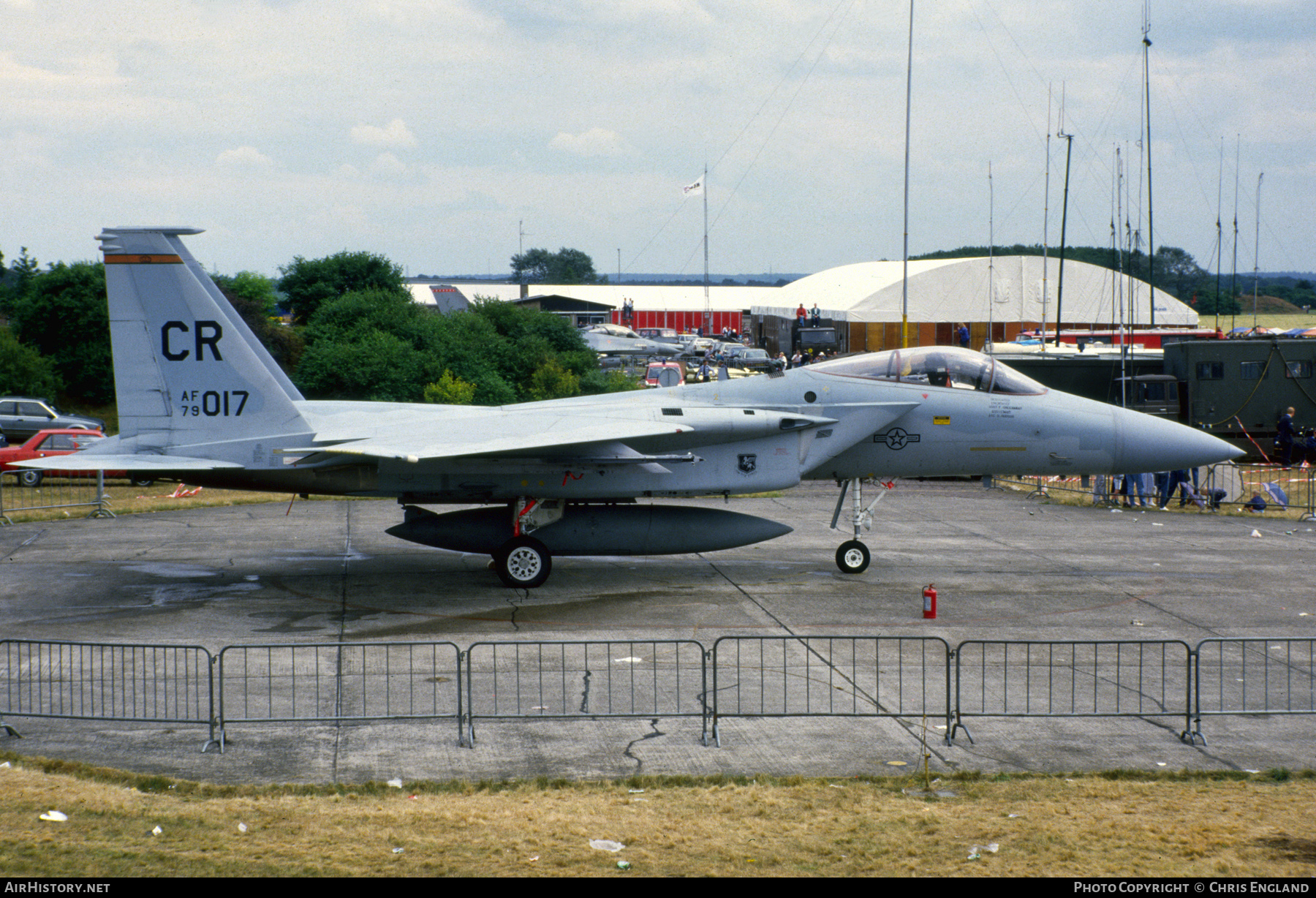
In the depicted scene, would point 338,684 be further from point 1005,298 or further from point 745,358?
point 1005,298

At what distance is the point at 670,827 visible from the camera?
Answer: 23.0ft

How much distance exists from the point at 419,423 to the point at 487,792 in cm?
818

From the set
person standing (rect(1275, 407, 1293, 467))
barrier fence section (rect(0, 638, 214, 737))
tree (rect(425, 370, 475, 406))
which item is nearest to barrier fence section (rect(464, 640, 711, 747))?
barrier fence section (rect(0, 638, 214, 737))

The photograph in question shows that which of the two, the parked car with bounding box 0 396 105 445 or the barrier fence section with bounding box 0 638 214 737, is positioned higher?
the parked car with bounding box 0 396 105 445

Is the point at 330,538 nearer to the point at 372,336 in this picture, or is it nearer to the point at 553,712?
the point at 553,712

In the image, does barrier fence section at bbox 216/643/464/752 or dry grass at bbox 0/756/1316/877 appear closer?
dry grass at bbox 0/756/1316/877

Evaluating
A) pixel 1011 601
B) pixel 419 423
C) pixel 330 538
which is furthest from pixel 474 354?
pixel 1011 601

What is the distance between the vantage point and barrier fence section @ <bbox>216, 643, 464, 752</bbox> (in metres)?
9.14

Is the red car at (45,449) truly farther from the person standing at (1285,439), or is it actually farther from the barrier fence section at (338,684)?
the person standing at (1285,439)

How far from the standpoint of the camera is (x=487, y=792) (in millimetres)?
7605

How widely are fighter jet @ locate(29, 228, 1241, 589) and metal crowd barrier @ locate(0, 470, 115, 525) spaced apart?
7568 mm

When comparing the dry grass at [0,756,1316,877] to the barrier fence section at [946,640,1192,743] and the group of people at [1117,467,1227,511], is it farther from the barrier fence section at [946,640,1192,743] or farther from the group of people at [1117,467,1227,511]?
the group of people at [1117,467,1227,511]

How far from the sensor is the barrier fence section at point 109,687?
29.6ft

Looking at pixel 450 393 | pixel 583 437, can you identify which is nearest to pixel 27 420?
pixel 450 393
